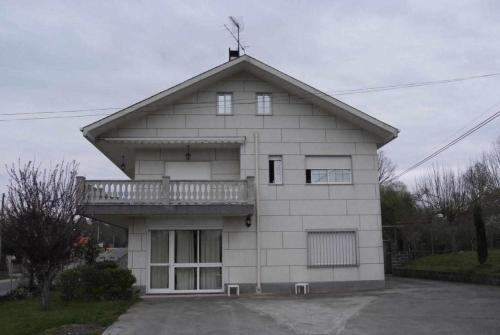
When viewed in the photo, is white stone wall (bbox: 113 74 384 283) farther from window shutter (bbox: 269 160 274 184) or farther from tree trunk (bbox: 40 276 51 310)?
tree trunk (bbox: 40 276 51 310)

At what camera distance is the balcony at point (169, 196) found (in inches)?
721

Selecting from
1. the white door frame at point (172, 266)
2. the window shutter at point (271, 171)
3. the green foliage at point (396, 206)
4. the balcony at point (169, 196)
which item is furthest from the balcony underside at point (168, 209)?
the green foliage at point (396, 206)

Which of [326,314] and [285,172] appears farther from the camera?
[285,172]

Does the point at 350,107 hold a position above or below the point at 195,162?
above

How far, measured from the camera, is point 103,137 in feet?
65.2

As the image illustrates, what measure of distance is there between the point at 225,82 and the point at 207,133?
213cm

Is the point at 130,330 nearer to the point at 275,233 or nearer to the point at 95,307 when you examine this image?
the point at 95,307

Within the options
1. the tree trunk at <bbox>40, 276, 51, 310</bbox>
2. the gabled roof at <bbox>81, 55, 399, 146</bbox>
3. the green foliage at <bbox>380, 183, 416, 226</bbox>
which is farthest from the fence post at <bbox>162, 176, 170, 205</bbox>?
the green foliage at <bbox>380, 183, 416, 226</bbox>

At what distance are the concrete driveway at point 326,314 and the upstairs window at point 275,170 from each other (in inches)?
179

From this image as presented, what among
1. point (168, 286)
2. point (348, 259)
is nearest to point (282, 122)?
point (348, 259)

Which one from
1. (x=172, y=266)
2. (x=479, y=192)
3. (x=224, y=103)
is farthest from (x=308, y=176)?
(x=479, y=192)

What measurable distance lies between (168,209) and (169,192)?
614 millimetres

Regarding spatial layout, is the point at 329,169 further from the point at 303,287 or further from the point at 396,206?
the point at 396,206

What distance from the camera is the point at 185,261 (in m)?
19.6
